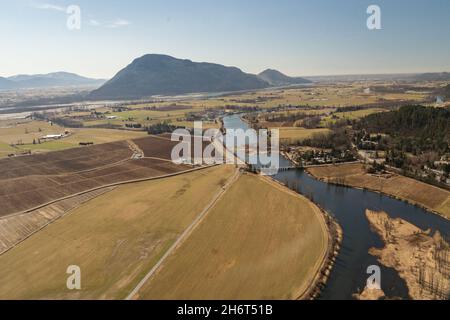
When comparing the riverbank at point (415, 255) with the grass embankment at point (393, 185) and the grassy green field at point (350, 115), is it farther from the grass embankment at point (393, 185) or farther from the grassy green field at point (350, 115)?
the grassy green field at point (350, 115)

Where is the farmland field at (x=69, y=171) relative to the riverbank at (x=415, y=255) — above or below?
above

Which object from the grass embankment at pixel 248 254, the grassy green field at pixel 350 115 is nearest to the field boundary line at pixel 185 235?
the grass embankment at pixel 248 254

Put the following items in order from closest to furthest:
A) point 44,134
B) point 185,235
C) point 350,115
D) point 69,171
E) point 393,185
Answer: point 185,235, point 393,185, point 69,171, point 44,134, point 350,115

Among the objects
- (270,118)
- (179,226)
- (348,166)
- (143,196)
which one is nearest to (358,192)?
(348,166)

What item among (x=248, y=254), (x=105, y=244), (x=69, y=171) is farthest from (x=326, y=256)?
(x=69, y=171)

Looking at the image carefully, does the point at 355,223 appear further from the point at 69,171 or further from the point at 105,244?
the point at 69,171

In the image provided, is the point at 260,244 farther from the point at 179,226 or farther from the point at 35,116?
the point at 35,116

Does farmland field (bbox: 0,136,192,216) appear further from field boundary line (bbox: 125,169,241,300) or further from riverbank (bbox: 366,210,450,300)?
riverbank (bbox: 366,210,450,300)
